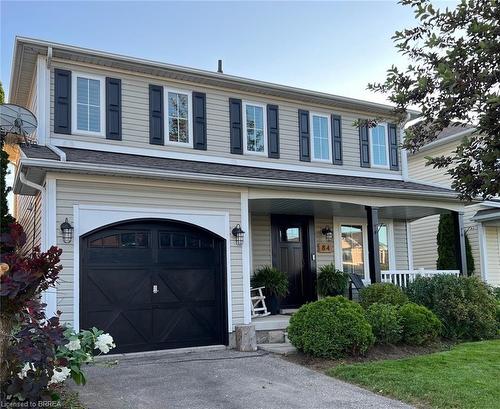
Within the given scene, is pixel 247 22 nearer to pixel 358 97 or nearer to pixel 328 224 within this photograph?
pixel 358 97

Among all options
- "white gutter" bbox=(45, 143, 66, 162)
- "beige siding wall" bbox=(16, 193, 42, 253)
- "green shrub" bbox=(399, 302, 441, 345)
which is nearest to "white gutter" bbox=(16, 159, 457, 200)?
"white gutter" bbox=(45, 143, 66, 162)

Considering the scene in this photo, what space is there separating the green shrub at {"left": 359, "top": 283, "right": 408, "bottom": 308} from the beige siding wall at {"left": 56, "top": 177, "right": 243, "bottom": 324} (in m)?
2.57

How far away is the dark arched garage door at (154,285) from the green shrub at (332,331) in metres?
1.75

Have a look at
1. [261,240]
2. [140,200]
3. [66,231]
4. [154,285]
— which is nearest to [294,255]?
[261,240]

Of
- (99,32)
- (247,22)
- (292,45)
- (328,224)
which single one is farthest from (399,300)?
(99,32)

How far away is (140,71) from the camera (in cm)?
1027

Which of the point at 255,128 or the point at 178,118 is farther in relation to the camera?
the point at 255,128

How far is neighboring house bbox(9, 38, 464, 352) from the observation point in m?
8.38

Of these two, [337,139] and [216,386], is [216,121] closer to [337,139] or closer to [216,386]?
[337,139]

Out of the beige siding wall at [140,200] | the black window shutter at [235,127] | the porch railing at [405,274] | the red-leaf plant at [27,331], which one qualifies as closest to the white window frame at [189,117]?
the black window shutter at [235,127]

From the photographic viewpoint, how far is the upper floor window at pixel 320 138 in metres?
12.2

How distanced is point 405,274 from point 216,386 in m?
6.43

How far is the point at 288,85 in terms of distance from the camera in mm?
11664

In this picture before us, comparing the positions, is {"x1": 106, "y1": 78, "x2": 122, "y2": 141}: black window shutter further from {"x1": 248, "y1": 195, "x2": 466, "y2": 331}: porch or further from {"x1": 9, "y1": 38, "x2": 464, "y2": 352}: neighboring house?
{"x1": 248, "y1": 195, "x2": 466, "y2": 331}: porch
